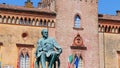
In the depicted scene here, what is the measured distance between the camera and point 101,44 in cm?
3866

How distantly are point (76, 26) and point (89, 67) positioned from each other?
3.79 metres

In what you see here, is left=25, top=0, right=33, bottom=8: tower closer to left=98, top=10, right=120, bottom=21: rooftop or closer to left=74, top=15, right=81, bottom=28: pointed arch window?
left=74, top=15, right=81, bottom=28: pointed arch window

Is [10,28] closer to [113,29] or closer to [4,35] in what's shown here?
[4,35]

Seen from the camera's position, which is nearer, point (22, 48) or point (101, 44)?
point (22, 48)

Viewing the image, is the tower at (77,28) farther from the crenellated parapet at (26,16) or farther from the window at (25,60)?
the window at (25,60)

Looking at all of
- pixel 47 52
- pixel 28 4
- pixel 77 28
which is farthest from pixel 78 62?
pixel 47 52

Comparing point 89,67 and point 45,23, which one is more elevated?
point 45,23

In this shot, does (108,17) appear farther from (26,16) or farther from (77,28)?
(26,16)

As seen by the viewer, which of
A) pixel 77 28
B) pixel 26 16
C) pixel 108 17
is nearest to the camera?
pixel 26 16

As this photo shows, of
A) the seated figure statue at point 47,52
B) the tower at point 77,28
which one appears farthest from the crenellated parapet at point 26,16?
the seated figure statue at point 47,52

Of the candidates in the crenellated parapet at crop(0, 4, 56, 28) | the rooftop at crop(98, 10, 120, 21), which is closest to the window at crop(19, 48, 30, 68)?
the crenellated parapet at crop(0, 4, 56, 28)

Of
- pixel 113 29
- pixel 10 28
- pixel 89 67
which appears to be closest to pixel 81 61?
pixel 89 67

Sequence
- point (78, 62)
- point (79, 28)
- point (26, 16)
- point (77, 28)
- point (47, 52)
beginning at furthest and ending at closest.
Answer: point (79, 28) < point (77, 28) < point (78, 62) < point (26, 16) < point (47, 52)

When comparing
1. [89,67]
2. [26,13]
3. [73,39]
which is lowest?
[89,67]
